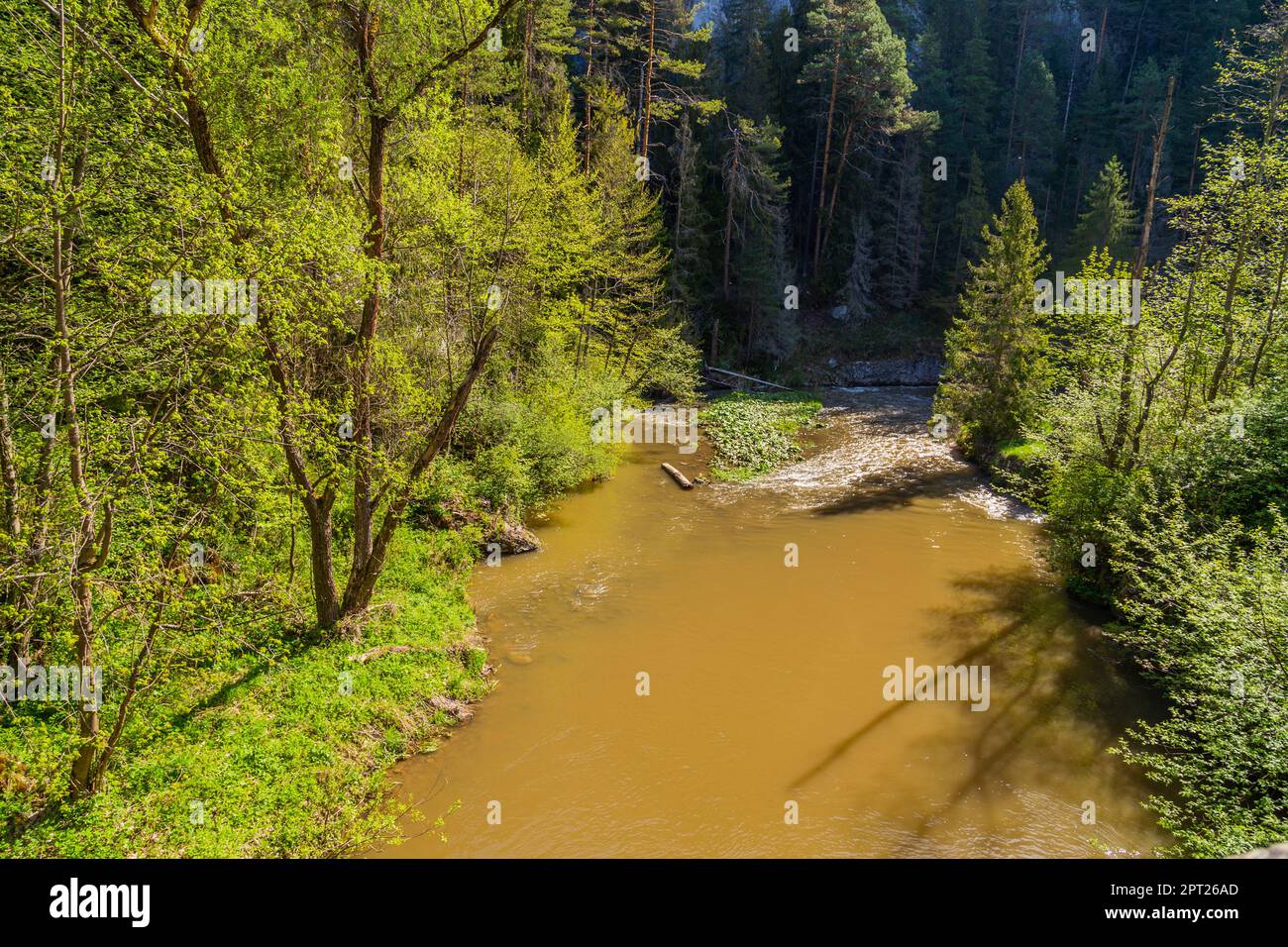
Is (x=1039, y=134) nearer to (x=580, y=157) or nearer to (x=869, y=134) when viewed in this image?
(x=869, y=134)

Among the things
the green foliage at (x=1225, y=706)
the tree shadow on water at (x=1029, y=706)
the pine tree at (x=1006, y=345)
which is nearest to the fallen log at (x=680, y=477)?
the tree shadow on water at (x=1029, y=706)

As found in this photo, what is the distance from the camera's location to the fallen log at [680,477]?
19344 millimetres

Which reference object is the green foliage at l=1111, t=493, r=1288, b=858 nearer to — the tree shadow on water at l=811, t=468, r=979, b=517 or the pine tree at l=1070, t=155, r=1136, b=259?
the tree shadow on water at l=811, t=468, r=979, b=517

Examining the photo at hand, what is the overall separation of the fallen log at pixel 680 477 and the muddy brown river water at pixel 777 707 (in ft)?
9.06

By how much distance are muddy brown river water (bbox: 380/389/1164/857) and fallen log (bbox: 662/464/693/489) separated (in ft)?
9.06

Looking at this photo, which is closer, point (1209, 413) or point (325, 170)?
point (325, 170)

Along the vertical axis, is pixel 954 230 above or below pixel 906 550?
above

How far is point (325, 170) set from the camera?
8.00m

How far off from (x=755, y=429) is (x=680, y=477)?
651 cm

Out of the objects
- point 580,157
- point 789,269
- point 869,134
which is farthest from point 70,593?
point 869,134

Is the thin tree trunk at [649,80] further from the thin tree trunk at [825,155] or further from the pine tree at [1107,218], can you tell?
the pine tree at [1107,218]

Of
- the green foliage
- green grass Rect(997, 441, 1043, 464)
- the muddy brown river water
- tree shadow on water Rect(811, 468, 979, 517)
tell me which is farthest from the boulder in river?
green grass Rect(997, 441, 1043, 464)

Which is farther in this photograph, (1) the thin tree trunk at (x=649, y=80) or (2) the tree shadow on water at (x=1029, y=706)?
(1) the thin tree trunk at (x=649, y=80)

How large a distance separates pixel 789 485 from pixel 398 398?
13022 millimetres
